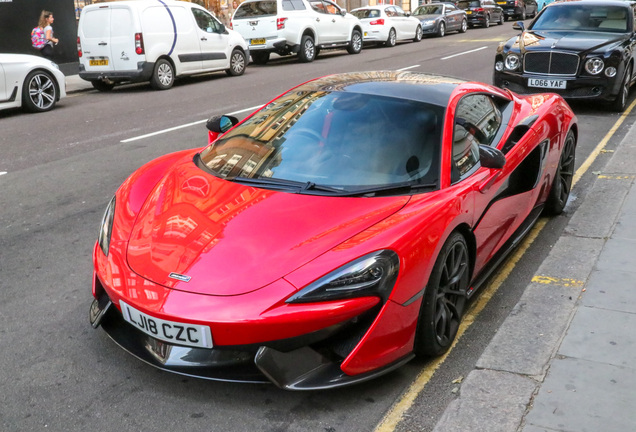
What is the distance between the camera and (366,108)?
4.25 metres

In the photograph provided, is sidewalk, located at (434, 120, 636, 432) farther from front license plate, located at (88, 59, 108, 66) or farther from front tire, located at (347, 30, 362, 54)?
front tire, located at (347, 30, 362, 54)

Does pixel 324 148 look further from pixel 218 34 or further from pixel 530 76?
pixel 218 34

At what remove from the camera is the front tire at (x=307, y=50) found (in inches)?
805

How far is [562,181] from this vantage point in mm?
5980

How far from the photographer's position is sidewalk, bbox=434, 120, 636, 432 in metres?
3.10

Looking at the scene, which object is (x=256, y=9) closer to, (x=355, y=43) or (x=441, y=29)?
(x=355, y=43)

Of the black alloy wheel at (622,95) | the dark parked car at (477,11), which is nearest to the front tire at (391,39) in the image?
the dark parked car at (477,11)

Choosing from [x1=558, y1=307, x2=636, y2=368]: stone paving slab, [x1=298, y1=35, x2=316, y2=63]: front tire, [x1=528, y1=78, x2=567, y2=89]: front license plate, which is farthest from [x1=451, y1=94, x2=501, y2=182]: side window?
[x1=298, y1=35, x2=316, y2=63]: front tire

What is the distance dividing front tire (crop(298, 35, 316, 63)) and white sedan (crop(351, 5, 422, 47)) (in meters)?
4.44

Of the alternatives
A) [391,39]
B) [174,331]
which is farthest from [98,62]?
[391,39]

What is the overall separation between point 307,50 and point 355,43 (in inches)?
124

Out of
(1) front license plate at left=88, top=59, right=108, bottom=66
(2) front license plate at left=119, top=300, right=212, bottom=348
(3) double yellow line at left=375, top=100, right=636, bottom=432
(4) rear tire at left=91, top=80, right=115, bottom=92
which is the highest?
(1) front license plate at left=88, top=59, right=108, bottom=66

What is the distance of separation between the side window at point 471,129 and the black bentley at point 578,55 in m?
6.04

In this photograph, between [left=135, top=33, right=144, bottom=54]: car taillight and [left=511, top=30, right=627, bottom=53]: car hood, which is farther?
[left=135, top=33, right=144, bottom=54]: car taillight
